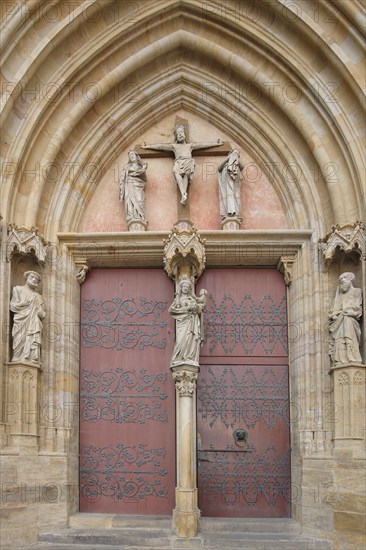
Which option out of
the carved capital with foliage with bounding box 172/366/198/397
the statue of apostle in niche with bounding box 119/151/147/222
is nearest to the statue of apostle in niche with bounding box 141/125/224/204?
the statue of apostle in niche with bounding box 119/151/147/222

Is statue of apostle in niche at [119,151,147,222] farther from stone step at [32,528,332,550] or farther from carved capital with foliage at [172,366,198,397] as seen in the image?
stone step at [32,528,332,550]

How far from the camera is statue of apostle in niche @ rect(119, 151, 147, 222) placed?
10375mm

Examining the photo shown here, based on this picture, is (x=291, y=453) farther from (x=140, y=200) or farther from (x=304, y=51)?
(x=304, y=51)

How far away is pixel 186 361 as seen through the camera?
378 inches

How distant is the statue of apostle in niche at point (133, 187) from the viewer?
34.0ft

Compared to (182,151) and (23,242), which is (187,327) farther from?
(182,151)

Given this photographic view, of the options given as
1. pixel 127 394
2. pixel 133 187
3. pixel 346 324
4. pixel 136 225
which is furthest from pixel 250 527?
pixel 133 187

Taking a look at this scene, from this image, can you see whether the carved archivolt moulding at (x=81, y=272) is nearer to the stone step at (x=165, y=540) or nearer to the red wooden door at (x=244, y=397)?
the red wooden door at (x=244, y=397)

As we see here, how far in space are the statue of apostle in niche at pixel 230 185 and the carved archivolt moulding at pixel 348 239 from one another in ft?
4.35

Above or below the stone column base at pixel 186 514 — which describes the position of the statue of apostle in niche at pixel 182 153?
above

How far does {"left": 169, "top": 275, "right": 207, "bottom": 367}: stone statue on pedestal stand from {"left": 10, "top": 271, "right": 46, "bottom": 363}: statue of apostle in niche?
1.57 m

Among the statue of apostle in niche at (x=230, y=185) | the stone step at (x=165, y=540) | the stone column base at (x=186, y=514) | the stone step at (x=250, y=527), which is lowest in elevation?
the stone step at (x=165, y=540)

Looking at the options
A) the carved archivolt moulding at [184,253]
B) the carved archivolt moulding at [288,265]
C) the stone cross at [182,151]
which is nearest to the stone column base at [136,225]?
the carved archivolt moulding at [184,253]

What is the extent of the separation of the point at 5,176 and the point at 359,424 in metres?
5.03
